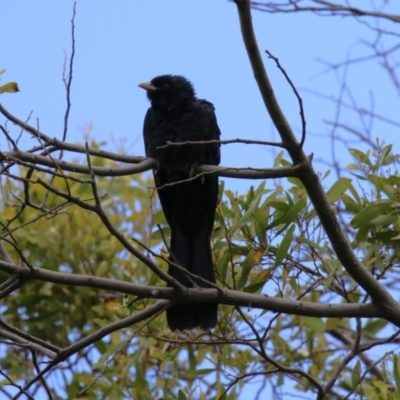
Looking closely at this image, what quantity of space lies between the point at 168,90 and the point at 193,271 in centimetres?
A: 151

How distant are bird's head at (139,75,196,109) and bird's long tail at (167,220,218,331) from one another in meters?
0.91

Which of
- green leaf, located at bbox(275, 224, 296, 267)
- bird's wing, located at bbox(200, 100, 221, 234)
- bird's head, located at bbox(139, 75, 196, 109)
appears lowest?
green leaf, located at bbox(275, 224, 296, 267)

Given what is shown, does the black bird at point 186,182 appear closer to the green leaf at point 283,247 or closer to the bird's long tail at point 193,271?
the bird's long tail at point 193,271

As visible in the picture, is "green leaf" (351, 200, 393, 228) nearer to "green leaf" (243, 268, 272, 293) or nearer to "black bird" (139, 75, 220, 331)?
"green leaf" (243, 268, 272, 293)

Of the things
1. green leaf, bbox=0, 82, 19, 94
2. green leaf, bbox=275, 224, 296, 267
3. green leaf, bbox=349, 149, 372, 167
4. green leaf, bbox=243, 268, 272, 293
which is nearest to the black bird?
green leaf, bbox=243, 268, 272, 293

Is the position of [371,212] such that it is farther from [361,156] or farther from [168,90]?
[168,90]

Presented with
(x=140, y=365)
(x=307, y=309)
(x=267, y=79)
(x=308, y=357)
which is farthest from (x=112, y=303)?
(x=308, y=357)

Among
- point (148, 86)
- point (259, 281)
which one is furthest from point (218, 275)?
point (148, 86)

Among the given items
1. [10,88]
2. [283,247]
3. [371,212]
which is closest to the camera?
[10,88]

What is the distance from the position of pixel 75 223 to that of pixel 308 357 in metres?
2.12

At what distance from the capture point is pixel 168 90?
212 inches

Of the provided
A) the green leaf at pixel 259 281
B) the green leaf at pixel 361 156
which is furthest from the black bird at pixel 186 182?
the green leaf at pixel 361 156

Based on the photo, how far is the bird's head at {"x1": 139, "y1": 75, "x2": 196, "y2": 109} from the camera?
523cm

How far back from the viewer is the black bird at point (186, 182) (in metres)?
4.27
